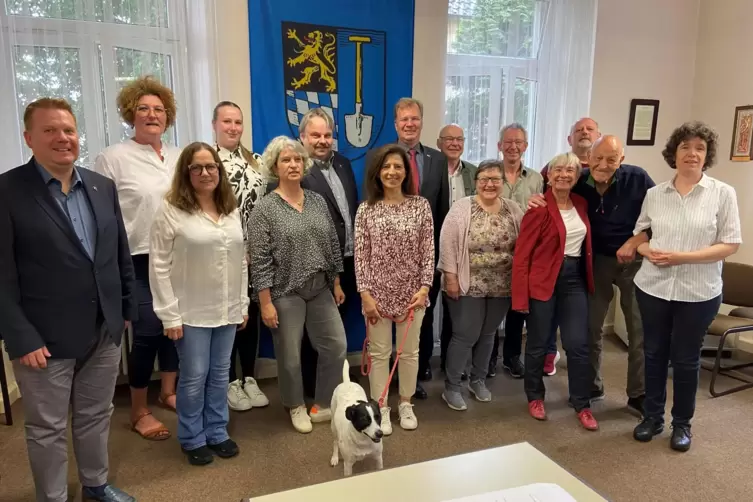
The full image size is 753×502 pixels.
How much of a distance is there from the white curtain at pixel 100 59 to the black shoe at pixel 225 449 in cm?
183

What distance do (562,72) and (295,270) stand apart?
281 centimetres

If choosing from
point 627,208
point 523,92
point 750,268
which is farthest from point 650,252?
point 523,92

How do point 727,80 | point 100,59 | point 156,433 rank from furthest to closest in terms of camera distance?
point 727,80 < point 100,59 < point 156,433

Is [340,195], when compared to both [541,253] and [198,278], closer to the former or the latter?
[198,278]

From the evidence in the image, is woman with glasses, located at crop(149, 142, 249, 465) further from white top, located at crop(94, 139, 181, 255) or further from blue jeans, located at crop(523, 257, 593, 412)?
blue jeans, located at crop(523, 257, 593, 412)

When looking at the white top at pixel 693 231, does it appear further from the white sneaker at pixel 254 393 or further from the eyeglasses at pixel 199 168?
the white sneaker at pixel 254 393

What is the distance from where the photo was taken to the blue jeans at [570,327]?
8.99ft

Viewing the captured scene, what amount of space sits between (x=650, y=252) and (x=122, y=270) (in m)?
2.32

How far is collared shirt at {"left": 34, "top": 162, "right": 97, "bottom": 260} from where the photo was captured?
1758 mm

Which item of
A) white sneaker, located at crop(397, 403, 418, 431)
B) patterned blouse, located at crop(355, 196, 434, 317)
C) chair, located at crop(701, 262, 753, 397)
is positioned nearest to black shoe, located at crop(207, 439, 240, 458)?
white sneaker, located at crop(397, 403, 418, 431)

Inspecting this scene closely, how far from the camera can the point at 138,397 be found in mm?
2744

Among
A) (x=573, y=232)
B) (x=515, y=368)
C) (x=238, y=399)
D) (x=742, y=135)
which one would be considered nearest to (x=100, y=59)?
(x=238, y=399)

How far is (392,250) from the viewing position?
8.53ft

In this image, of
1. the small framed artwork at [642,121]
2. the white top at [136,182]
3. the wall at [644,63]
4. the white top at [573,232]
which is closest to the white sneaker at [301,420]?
the white top at [136,182]
